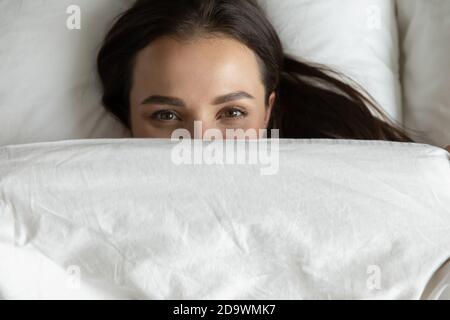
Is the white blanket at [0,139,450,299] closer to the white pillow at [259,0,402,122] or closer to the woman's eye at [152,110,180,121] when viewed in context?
the woman's eye at [152,110,180,121]

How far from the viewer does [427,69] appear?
126cm

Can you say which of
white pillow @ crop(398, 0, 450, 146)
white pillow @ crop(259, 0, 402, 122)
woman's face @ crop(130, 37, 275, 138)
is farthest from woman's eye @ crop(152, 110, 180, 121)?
white pillow @ crop(398, 0, 450, 146)

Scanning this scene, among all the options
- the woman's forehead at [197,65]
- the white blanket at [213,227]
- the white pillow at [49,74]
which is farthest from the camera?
the white pillow at [49,74]

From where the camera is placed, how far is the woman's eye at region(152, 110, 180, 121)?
3.51ft

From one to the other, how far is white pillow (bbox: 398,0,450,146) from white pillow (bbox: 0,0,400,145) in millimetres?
36

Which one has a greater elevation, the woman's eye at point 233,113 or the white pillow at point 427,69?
the white pillow at point 427,69

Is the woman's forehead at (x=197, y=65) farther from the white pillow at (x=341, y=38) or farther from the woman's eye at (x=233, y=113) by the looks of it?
the white pillow at (x=341, y=38)

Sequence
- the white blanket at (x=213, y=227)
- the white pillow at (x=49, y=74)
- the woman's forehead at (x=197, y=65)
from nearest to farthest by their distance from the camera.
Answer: the white blanket at (x=213, y=227), the woman's forehead at (x=197, y=65), the white pillow at (x=49, y=74)

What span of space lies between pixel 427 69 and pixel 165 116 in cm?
53

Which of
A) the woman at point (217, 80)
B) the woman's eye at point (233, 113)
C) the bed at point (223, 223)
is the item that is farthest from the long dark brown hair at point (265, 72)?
the bed at point (223, 223)

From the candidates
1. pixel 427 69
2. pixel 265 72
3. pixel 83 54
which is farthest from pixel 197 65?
pixel 427 69

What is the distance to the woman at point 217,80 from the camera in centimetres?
104

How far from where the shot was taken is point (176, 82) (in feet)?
3.39

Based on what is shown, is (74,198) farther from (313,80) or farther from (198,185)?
(313,80)
